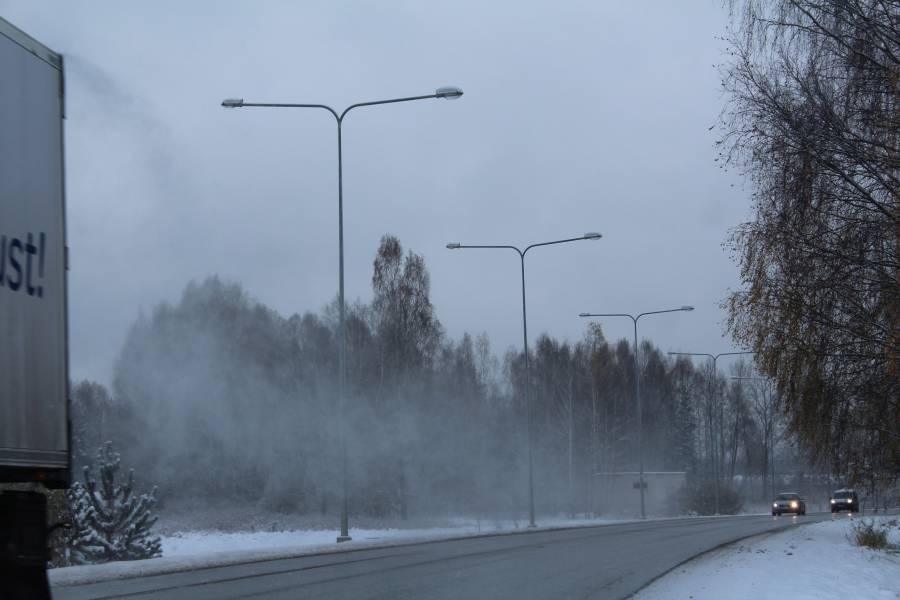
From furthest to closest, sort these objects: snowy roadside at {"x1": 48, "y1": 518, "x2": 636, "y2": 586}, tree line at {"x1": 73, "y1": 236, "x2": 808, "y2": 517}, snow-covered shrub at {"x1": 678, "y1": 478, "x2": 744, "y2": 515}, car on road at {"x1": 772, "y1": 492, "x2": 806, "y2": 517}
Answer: snow-covered shrub at {"x1": 678, "y1": 478, "x2": 744, "y2": 515}, car on road at {"x1": 772, "y1": 492, "x2": 806, "y2": 517}, tree line at {"x1": 73, "y1": 236, "x2": 808, "y2": 517}, snowy roadside at {"x1": 48, "y1": 518, "x2": 636, "y2": 586}

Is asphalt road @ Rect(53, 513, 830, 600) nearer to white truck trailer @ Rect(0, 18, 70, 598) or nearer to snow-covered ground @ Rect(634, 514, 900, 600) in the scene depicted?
snow-covered ground @ Rect(634, 514, 900, 600)

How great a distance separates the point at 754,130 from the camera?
15078 mm

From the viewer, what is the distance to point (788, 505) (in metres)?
59.3

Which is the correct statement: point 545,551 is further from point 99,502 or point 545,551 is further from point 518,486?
point 518,486

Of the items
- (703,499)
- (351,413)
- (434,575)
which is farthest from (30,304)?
(703,499)

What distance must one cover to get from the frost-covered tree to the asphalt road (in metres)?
5.61

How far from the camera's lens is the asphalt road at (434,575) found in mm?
12711

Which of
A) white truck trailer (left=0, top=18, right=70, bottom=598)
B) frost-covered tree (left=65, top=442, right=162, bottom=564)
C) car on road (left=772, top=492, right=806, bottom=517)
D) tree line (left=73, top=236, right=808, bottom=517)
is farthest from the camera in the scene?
car on road (left=772, top=492, right=806, bottom=517)

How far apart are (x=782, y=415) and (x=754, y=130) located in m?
6.43

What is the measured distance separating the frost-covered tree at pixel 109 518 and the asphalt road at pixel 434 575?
561 cm

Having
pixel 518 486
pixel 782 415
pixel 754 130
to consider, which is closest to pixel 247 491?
pixel 518 486

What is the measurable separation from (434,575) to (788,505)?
4919cm

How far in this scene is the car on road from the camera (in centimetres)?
5916

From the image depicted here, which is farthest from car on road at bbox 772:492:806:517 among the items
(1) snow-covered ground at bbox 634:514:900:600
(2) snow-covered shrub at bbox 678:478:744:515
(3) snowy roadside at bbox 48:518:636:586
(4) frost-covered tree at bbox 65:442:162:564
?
(4) frost-covered tree at bbox 65:442:162:564
